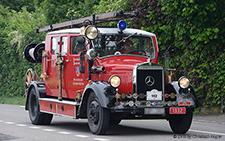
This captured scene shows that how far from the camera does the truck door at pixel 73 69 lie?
44.3 ft

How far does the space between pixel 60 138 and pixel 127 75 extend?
6.71ft

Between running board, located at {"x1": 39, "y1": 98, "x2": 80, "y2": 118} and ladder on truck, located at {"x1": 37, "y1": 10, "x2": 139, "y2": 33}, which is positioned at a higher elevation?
ladder on truck, located at {"x1": 37, "y1": 10, "x2": 139, "y2": 33}

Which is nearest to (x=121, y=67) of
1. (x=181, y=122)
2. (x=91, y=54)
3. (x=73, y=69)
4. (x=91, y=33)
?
(x=91, y=54)

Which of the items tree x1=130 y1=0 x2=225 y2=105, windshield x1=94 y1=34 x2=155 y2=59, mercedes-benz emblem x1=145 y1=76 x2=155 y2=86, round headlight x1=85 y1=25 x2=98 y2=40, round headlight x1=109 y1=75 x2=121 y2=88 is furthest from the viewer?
tree x1=130 y1=0 x2=225 y2=105

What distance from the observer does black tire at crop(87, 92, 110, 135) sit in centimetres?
1171

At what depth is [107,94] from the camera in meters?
11.7

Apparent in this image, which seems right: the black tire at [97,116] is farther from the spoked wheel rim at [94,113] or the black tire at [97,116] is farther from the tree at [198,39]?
the tree at [198,39]

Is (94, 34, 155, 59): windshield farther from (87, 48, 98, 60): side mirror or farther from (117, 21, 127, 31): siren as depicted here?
(87, 48, 98, 60): side mirror

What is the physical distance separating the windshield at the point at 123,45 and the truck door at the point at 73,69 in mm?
511

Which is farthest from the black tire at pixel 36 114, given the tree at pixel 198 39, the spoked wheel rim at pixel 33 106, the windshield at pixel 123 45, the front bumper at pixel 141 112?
the tree at pixel 198 39

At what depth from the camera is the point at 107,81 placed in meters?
12.5

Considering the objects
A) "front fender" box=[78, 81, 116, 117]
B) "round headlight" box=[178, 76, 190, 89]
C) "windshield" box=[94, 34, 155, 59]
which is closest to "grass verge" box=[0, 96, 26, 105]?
"windshield" box=[94, 34, 155, 59]

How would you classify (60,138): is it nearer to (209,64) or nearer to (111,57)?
(111,57)

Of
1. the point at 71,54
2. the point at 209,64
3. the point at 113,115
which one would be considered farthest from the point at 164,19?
the point at 113,115
